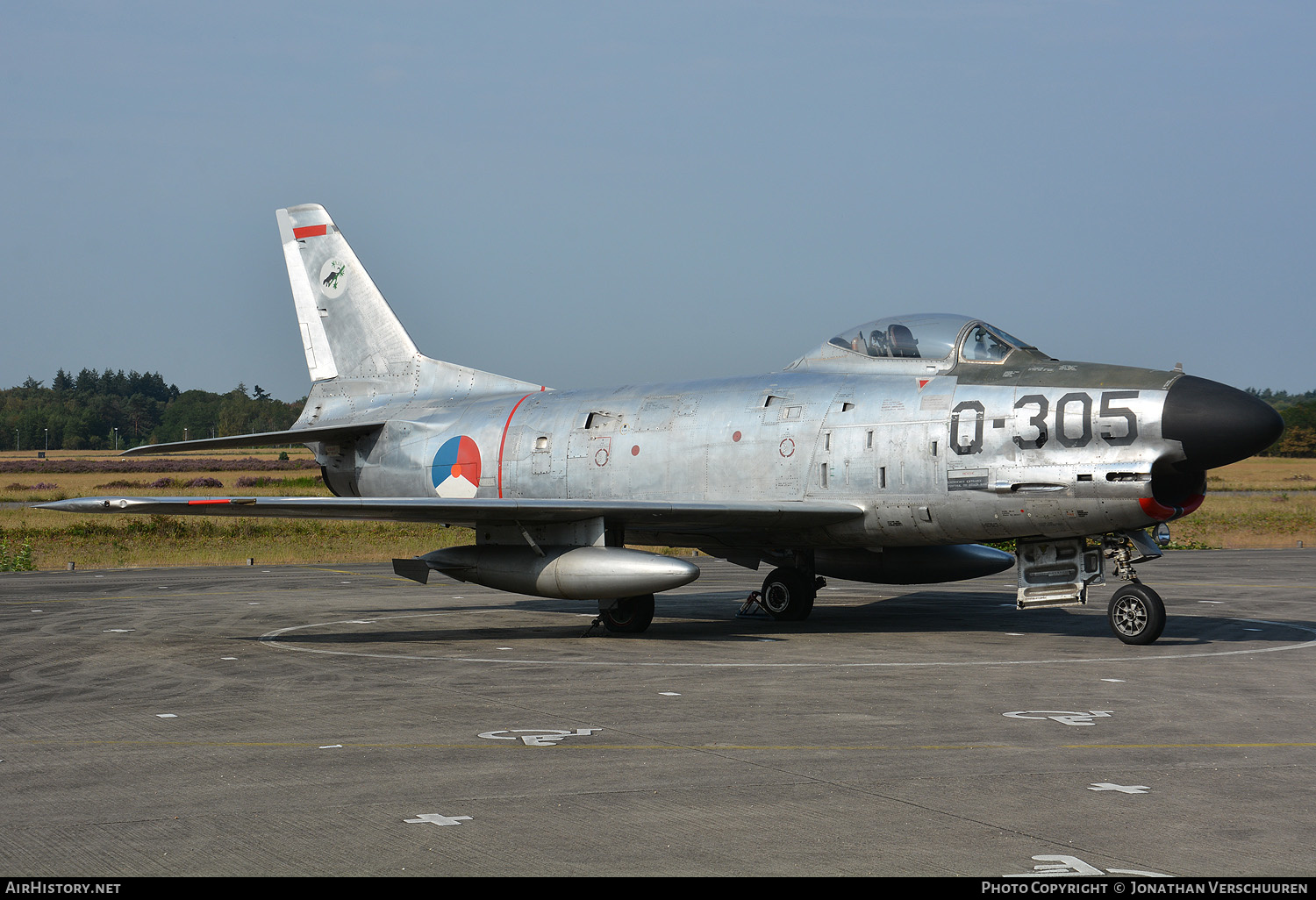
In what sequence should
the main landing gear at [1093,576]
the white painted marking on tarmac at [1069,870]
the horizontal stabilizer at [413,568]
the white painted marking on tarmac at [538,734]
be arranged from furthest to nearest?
1. the horizontal stabilizer at [413,568]
2. the main landing gear at [1093,576]
3. the white painted marking on tarmac at [538,734]
4. the white painted marking on tarmac at [1069,870]

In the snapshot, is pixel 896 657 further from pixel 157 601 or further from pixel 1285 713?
pixel 157 601

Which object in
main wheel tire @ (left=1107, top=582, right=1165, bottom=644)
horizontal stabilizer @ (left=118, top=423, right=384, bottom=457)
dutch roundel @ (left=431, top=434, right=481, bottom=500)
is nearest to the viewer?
main wheel tire @ (left=1107, top=582, right=1165, bottom=644)

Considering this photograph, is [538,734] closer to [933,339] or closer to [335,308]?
[933,339]

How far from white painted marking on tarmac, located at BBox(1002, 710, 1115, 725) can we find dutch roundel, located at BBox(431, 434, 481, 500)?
10.6 meters

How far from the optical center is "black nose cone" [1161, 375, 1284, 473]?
489 inches

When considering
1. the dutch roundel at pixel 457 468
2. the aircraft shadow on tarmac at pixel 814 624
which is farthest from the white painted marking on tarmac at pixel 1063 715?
the dutch roundel at pixel 457 468

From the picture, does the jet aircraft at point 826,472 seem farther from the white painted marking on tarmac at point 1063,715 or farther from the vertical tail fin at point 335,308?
the white painted marking on tarmac at point 1063,715

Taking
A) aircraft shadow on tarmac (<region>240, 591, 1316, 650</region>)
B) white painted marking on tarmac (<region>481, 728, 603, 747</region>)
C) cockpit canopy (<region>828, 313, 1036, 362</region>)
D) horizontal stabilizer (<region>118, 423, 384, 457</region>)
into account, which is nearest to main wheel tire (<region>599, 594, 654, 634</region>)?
aircraft shadow on tarmac (<region>240, 591, 1316, 650</region>)

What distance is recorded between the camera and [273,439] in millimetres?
18500

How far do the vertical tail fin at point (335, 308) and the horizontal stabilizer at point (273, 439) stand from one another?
1382 millimetres

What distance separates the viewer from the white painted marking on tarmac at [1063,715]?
29.7 ft

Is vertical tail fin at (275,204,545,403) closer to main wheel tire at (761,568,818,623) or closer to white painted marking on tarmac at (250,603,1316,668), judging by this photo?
main wheel tire at (761,568,818,623)

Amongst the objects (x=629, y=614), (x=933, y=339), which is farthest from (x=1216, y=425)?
(x=629, y=614)

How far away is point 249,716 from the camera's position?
30.9 ft
